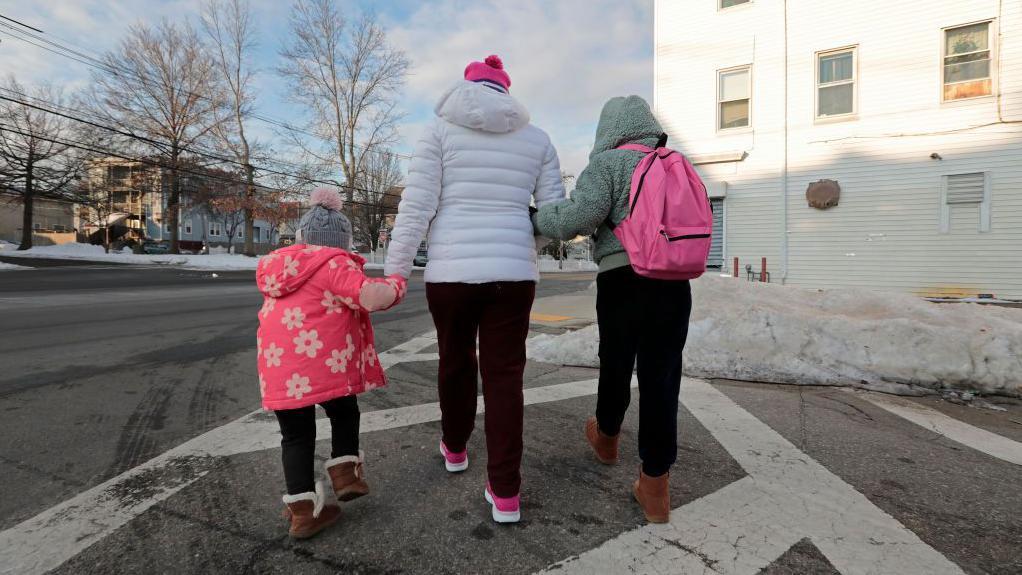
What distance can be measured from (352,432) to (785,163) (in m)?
11.5

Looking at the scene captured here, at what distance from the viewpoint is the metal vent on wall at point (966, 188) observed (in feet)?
30.8

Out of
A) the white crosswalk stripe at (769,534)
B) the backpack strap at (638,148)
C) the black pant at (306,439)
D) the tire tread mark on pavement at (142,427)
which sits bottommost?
the white crosswalk stripe at (769,534)

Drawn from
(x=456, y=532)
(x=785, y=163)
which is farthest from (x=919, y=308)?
(x=785, y=163)

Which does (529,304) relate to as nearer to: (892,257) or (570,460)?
(570,460)

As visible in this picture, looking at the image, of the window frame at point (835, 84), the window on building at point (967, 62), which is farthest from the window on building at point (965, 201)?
the window frame at point (835, 84)

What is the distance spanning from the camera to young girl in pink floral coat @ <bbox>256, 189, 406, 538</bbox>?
1869mm

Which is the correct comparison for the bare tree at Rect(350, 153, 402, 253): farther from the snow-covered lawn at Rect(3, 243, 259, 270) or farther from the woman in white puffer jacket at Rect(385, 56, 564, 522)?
the woman in white puffer jacket at Rect(385, 56, 564, 522)

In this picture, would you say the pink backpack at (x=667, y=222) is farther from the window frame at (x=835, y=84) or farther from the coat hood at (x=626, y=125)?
the window frame at (x=835, y=84)

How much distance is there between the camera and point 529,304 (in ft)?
7.13

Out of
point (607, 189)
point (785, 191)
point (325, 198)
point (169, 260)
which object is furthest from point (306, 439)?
point (169, 260)

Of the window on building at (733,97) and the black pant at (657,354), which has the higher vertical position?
the window on building at (733,97)

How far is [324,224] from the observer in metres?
2.08

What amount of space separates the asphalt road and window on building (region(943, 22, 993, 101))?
8.74 metres

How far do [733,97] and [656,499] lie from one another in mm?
11586
